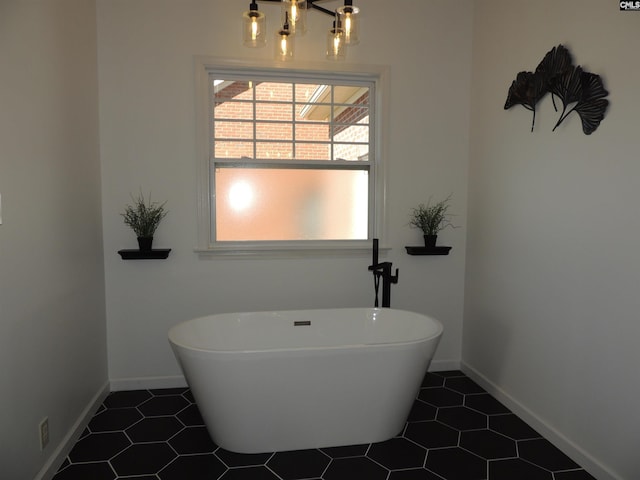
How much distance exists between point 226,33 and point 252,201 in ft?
3.63

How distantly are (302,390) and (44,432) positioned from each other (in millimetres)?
1156

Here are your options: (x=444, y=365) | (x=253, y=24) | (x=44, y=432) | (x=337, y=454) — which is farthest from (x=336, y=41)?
(x=444, y=365)

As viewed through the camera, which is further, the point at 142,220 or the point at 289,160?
the point at 289,160

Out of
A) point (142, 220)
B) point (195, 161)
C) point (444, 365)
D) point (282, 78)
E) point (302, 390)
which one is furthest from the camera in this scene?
point (444, 365)

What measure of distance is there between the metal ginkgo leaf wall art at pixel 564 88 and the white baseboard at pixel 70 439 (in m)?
2.88

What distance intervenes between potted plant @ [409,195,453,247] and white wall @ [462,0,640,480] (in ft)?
0.66

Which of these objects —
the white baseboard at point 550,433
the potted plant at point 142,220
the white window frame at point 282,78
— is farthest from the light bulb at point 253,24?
the white baseboard at point 550,433

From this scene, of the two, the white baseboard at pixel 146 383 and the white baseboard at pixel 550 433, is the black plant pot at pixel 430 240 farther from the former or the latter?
the white baseboard at pixel 146 383

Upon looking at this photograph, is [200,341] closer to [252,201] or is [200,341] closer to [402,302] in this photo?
[252,201]

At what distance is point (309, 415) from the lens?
2092mm

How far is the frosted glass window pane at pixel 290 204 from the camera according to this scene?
296 cm

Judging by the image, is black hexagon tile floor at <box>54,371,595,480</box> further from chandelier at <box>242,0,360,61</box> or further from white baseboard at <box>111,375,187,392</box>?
chandelier at <box>242,0,360,61</box>

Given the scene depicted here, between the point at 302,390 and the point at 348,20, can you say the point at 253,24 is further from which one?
the point at 302,390

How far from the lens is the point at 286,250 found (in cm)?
294
